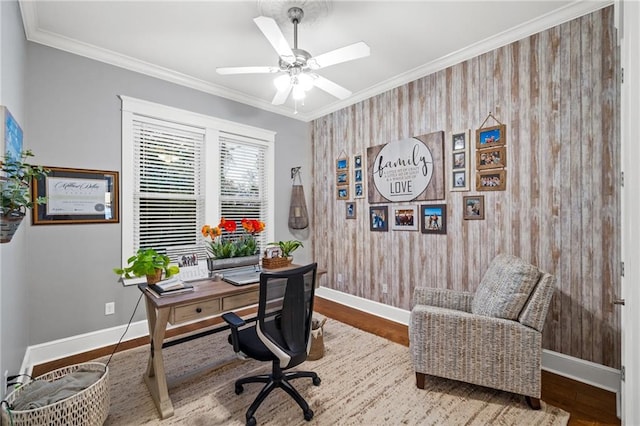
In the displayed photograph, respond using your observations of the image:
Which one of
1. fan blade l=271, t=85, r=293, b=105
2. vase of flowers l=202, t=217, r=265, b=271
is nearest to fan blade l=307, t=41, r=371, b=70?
fan blade l=271, t=85, r=293, b=105

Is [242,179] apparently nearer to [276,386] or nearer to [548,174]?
[276,386]

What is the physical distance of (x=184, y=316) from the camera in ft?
6.12

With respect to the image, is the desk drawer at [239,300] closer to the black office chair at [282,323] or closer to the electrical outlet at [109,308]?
the black office chair at [282,323]

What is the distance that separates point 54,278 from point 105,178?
39.4 inches

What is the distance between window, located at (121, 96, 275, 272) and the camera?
3.04 meters

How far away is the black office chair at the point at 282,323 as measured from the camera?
1703 millimetres

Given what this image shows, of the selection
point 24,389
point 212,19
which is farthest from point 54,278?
point 212,19

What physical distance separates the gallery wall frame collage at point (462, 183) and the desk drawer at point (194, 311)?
7.45 ft

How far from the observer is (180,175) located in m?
3.41

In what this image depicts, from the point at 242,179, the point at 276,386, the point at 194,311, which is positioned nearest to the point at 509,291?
the point at 276,386

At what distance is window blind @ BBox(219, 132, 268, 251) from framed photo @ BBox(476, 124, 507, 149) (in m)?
2.74

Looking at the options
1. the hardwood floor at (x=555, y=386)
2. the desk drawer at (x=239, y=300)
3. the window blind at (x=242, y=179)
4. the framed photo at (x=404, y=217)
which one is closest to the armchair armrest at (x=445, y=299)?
the hardwood floor at (x=555, y=386)

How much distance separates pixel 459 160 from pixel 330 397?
2.45 meters

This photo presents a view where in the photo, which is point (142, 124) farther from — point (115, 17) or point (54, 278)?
point (54, 278)
